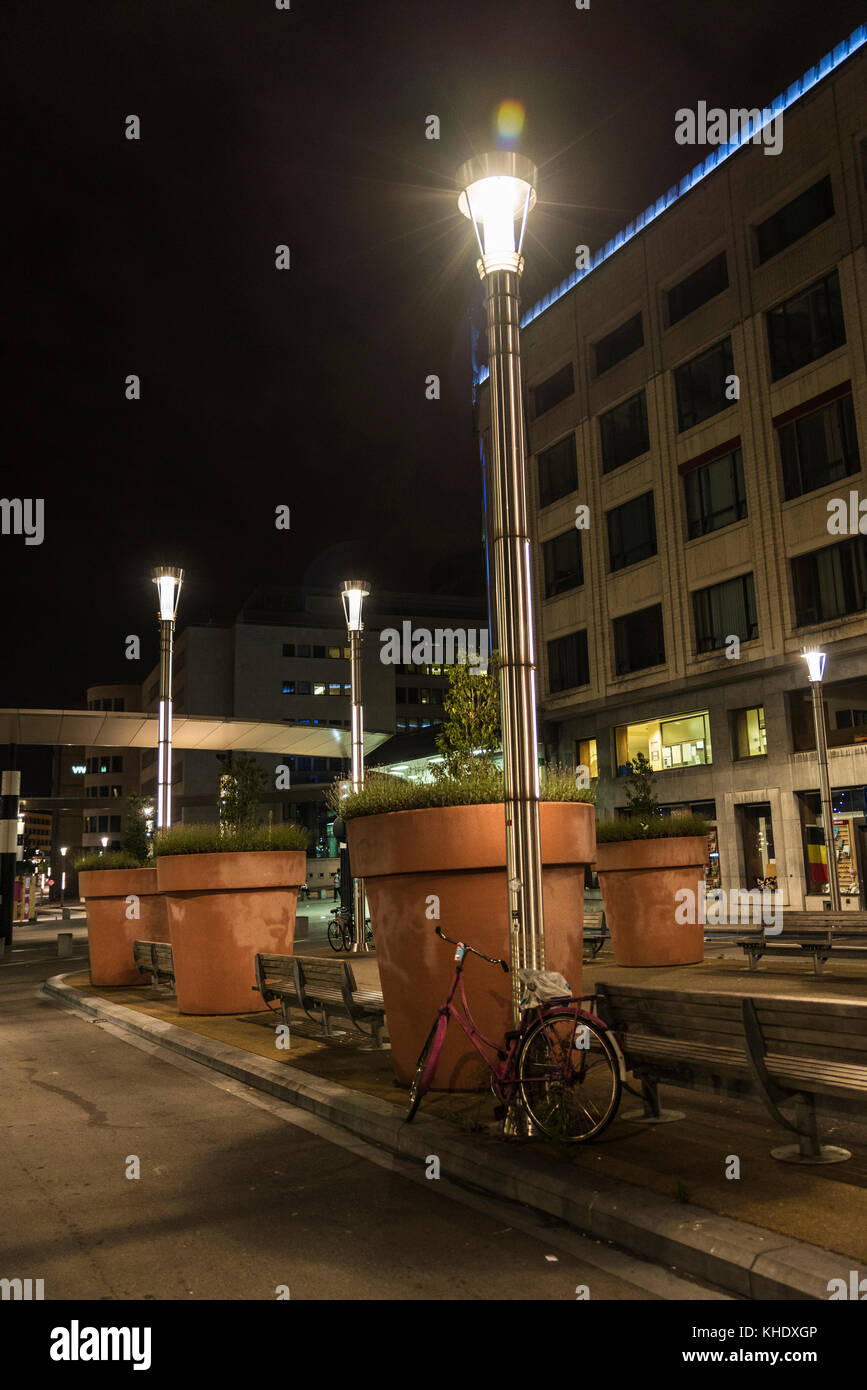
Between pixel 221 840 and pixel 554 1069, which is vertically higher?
pixel 221 840

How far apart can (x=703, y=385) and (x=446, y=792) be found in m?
28.2

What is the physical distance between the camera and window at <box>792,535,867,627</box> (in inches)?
1079

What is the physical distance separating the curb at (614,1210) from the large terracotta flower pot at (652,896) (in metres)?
8.14

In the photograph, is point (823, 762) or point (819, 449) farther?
point (819, 449)

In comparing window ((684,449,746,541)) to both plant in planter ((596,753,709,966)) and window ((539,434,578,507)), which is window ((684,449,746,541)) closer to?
window ((539,434,578,507))

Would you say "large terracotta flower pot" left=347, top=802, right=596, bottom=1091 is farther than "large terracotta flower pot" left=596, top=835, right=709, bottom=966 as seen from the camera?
No

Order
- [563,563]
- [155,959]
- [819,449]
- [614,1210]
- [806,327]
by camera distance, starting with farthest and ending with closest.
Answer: [563,563]
[806,327]
[819,449]
[155,959]
[614,1210]

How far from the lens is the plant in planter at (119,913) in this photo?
57.0ft

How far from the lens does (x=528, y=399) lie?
41812 millimetres

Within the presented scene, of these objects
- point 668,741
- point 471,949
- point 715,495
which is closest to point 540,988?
point 471,949

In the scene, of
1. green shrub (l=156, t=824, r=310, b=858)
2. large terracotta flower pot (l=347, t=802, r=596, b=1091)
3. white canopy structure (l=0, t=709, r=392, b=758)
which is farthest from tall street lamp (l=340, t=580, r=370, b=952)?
large terracotta flower pot (l=347, t=802, r=596, b=1091)

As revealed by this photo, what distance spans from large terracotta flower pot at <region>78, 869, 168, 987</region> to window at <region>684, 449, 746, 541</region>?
21.0m

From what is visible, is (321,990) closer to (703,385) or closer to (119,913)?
(119,913)

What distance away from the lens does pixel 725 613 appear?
104 ft
